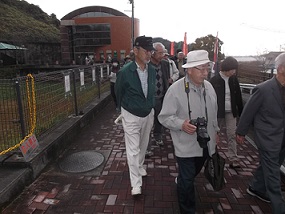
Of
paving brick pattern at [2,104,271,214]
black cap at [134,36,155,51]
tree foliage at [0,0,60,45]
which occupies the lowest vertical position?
paving brick pattern at [2,104,271,214]

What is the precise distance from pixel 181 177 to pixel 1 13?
58.7 m

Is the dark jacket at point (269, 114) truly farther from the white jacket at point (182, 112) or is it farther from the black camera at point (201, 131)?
the black camera at point (201, 131)

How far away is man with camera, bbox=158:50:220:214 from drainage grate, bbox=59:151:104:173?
1.89 m

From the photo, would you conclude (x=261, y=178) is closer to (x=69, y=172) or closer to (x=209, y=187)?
(x=209, y=187)

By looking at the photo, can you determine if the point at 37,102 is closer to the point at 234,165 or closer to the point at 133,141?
the point at 133,141

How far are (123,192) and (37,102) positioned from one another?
220 centimetres

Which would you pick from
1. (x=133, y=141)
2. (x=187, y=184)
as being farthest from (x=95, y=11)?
(x=187, y=184)

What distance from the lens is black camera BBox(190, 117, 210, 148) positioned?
2.44 metres

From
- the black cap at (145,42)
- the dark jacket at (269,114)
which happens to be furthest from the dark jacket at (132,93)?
the dark jacket at (269,114)

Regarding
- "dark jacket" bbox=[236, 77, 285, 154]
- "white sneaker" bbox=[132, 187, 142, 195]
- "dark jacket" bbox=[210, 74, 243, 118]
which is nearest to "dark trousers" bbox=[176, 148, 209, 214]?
"white sneaker" bbox=[132, 187, 142, 195]

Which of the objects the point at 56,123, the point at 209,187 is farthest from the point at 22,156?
the point at 209,187

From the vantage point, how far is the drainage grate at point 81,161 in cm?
407

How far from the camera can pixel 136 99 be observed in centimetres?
330

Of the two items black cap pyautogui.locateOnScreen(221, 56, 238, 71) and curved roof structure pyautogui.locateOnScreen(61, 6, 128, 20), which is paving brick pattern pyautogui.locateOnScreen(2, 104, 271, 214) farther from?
curved roof structure pyautogui.locateOnScreen(61, 6, 128, 20)
